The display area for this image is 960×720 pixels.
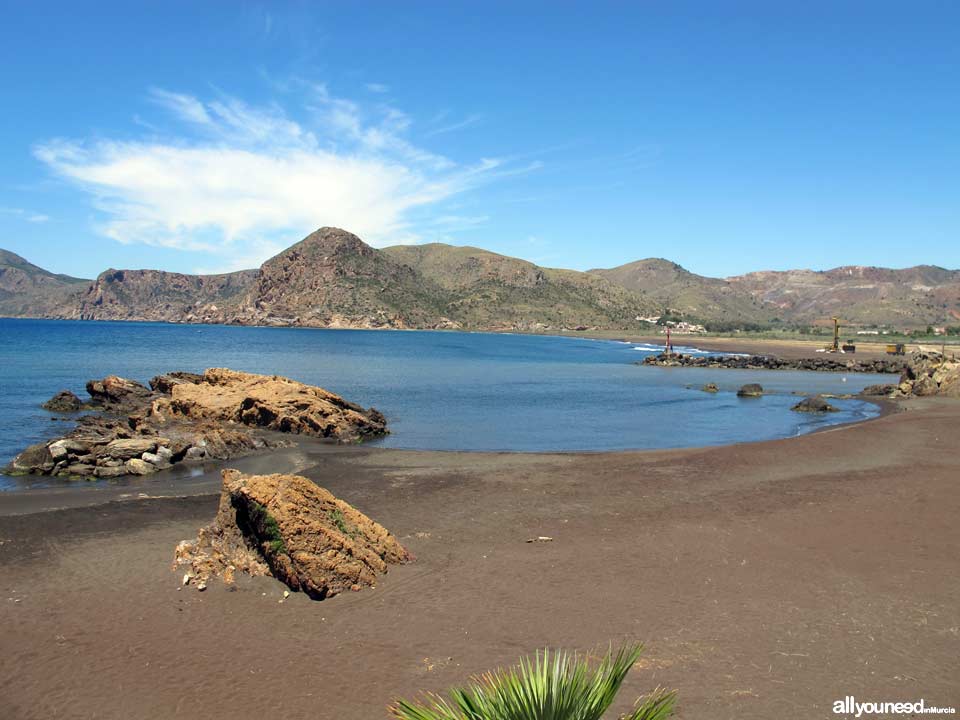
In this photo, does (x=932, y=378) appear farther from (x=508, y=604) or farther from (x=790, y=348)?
(x=790, y=348)

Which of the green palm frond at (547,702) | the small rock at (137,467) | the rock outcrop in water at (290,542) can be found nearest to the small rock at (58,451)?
the small rock at (137,467)

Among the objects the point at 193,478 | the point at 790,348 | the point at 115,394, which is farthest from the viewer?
the point at 790,348

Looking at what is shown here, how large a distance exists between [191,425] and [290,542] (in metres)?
15.8

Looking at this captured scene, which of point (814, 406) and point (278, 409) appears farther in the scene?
point (814, 406)

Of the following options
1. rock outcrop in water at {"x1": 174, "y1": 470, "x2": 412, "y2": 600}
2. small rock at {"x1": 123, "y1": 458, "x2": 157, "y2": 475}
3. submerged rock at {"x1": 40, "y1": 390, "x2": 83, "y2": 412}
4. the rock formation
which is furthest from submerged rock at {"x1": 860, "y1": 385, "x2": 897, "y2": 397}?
submerged rock at {"x1": 40, "y1": 390, "x2": 83, "y2": 412}

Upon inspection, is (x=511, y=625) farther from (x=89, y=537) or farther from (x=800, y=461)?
(x=800, y=461)

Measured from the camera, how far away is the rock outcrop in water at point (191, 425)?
58.3 feet

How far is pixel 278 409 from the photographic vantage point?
25.0 meters

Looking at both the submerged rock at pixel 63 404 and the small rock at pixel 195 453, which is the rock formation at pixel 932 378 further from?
the submerged rock at pixel 63 404

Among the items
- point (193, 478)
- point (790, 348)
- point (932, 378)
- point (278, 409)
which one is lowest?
point (790, 348)

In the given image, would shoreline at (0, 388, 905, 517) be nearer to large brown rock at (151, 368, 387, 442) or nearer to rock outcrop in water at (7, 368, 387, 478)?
rock outcrop in water at (7, 368, 387, 478)

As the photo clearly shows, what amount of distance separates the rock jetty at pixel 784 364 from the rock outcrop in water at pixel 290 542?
2652 inches

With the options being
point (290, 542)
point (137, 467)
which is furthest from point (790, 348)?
point (290, 542)

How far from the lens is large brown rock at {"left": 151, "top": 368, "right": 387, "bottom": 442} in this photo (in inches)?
968
